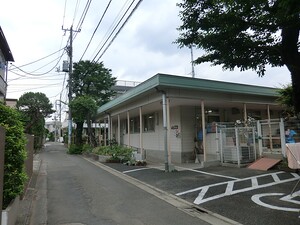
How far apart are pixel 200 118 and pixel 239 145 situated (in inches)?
154

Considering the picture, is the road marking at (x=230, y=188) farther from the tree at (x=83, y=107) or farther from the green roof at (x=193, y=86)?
the tree at (x=83, y=107)

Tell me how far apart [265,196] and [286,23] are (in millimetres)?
4646

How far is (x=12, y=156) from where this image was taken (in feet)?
17.1

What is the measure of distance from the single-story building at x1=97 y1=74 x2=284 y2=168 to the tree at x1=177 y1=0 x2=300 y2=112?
308 centimetres

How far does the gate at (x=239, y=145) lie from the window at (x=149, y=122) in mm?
6530

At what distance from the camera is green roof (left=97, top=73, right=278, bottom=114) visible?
11.7 meters

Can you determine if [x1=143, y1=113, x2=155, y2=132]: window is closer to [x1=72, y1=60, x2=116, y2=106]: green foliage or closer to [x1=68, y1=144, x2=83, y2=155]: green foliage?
[x1=68, y1=144, x2=83, y2=155]: green foliage

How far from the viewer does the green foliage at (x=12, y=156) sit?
497 centimetres

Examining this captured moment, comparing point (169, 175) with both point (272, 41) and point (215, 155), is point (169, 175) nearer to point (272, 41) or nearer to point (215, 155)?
point (215, 155)

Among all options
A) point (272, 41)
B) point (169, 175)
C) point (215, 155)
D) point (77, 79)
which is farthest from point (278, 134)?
point (77, 79)

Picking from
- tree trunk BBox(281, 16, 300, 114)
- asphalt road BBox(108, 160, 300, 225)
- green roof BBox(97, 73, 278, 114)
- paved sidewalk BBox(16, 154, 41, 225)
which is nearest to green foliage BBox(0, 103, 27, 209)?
paved sidewalk BBox(16, 154, 41, 225)

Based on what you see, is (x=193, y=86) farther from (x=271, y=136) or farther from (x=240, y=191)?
(x=240, y=191)

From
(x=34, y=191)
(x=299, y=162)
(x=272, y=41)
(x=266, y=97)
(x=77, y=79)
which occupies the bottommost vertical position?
(x=34, y=191)

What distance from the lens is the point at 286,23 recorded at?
7.28m
